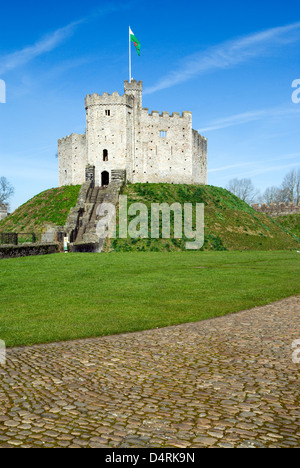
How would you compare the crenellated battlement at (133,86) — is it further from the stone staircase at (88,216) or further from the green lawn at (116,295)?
the green lawn at (116,295)

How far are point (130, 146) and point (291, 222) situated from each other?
3173 cm

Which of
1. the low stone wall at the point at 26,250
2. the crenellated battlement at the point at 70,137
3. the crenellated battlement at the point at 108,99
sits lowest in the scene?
the low stone wall at the point at 26,250

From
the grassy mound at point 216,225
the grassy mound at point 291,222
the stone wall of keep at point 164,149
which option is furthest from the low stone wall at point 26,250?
the grassy mound at point 291,222

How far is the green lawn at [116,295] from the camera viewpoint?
32.4 feet

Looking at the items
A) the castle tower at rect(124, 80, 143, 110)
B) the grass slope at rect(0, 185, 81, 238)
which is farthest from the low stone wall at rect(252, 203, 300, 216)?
the grass slope at rect(0, 185, 81, 238)

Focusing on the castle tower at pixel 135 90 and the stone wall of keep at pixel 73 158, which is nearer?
the castle tower at pixel 135 90

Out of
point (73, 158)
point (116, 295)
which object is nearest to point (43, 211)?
point (73, 158)

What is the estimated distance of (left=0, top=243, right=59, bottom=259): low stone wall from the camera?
2789 cm

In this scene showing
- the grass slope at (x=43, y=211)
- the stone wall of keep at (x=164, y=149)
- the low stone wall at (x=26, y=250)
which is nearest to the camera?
the low stone wall at (x=26, y=250)

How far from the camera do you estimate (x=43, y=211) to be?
4841cm

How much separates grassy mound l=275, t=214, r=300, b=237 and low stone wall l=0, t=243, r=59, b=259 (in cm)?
4377

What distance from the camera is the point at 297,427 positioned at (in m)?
4.80

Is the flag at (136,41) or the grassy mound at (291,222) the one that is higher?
the flag at (136,41)

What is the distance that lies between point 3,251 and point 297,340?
23084mm
